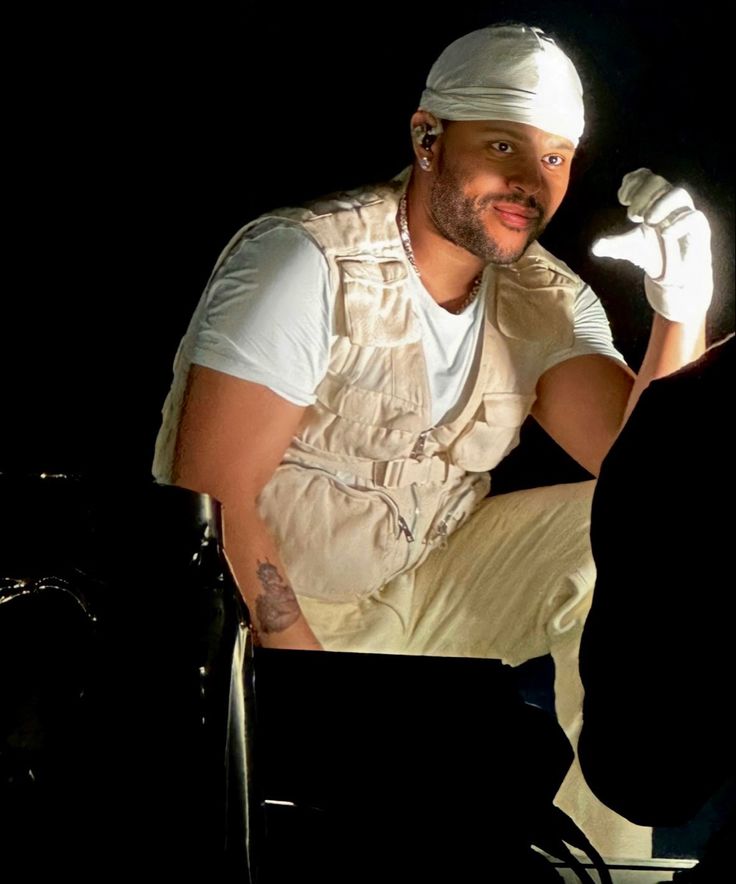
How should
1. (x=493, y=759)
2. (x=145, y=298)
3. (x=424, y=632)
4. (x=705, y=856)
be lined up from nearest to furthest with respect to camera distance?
(x=705, y=856) < (x=493, y=759) < (x=145, y=298) < (x=424, y=632)

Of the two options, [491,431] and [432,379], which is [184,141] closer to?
[432,379]

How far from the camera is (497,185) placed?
137cm

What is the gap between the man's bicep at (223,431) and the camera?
1257 mm

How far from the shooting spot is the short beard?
137 centimetres

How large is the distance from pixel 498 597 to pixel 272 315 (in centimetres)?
50

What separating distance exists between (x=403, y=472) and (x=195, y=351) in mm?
316

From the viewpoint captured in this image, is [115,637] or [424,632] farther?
[424,632]

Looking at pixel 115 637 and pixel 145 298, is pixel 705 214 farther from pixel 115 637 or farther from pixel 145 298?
pixel 115 637

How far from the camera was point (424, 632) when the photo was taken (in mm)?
1520

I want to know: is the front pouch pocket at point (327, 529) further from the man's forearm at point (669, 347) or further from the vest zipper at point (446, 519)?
the man's forearm at point (669, 347)

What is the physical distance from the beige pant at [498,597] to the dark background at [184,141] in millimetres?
366

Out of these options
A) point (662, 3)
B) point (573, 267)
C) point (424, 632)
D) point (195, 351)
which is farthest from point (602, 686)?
point (662, 3)

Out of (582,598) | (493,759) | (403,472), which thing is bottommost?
(582,598)

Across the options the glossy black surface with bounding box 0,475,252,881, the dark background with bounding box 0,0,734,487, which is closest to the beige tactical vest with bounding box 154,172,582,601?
the dark background with bounding box 0,0,734,487
